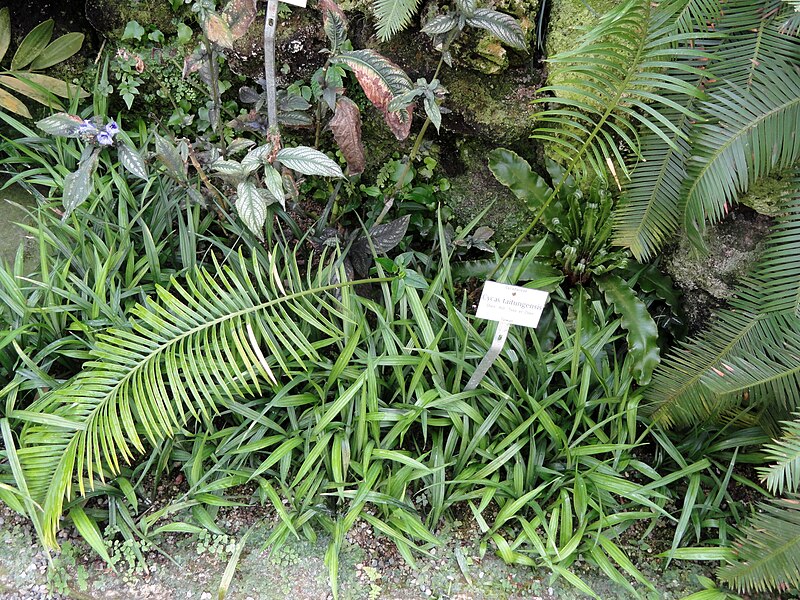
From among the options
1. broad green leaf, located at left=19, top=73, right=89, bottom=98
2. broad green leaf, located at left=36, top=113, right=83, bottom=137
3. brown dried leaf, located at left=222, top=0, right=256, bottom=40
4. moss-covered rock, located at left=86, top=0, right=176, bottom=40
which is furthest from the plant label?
broad green leaf, located at left=19, top=73, right=89, bottom=98

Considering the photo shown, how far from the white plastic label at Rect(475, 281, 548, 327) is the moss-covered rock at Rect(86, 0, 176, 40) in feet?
5.22

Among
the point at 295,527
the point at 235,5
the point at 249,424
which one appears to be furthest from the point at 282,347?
the point at 235,5

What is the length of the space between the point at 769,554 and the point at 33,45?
2906 mm

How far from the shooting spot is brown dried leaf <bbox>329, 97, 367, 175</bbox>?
1.92 metres

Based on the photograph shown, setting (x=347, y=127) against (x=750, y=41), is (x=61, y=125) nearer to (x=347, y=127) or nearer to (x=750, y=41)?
(x=347, y=127)

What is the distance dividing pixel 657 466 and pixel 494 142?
126 cm

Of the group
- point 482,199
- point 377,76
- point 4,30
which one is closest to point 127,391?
point 377,76

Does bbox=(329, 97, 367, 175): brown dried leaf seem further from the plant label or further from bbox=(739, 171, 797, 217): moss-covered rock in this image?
bbox=(739, 171, 797, 217): moss-covered rock

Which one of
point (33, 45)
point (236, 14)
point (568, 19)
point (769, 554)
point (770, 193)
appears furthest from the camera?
point (33, 45)

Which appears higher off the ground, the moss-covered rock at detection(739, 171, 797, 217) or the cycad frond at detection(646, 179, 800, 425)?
the moss-covered rock at detection(739, 171, 797, 217)

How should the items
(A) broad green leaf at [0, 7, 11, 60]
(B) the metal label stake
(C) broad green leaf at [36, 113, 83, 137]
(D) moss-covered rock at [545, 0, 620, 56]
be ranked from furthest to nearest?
1. (A) broad green leaf at [0, 7, 11, 60]
2. (D) moss-covered rock at [545, 0, 620, 56]
3. (C) broad green leaf at [36, 113, 83, 137]
4. (B) the metal label stake

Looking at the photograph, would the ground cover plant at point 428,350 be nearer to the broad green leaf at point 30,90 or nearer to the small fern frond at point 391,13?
the small fern frond at point 391,13

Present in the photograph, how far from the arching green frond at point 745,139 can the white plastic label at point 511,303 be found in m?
0.56

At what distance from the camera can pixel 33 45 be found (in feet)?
7.34
